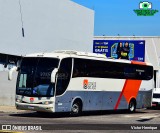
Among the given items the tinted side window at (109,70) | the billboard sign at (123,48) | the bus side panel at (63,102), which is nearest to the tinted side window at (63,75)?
the bus side panel at (63,102)

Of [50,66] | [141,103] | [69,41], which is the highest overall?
[69,41]

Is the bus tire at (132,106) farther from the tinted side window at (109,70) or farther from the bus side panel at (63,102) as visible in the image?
the bus side panel at (63,102)

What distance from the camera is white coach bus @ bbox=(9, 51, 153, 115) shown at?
2361cm

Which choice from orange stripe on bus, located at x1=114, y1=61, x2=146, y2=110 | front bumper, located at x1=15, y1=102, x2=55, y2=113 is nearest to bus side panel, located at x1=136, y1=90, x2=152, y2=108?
orange stripe on bus, located at x1=114, y1=61, x2=146, y2=110

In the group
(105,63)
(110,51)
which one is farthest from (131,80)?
(110,51)

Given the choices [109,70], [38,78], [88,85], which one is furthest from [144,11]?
[38,78]

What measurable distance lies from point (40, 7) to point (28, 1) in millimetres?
2116

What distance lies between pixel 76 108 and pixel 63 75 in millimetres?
2415

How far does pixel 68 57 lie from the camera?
2441 cm

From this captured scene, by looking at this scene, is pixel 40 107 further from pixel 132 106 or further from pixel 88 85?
pixel 132 106

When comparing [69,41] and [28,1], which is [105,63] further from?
[69,41]

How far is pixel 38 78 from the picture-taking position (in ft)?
77.6

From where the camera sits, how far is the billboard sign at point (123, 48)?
5566cm

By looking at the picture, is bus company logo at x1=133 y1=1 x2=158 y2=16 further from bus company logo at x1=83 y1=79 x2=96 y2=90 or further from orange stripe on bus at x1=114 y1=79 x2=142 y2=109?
bus company logo at x1=83 y1=79 x2=96 y2=90
